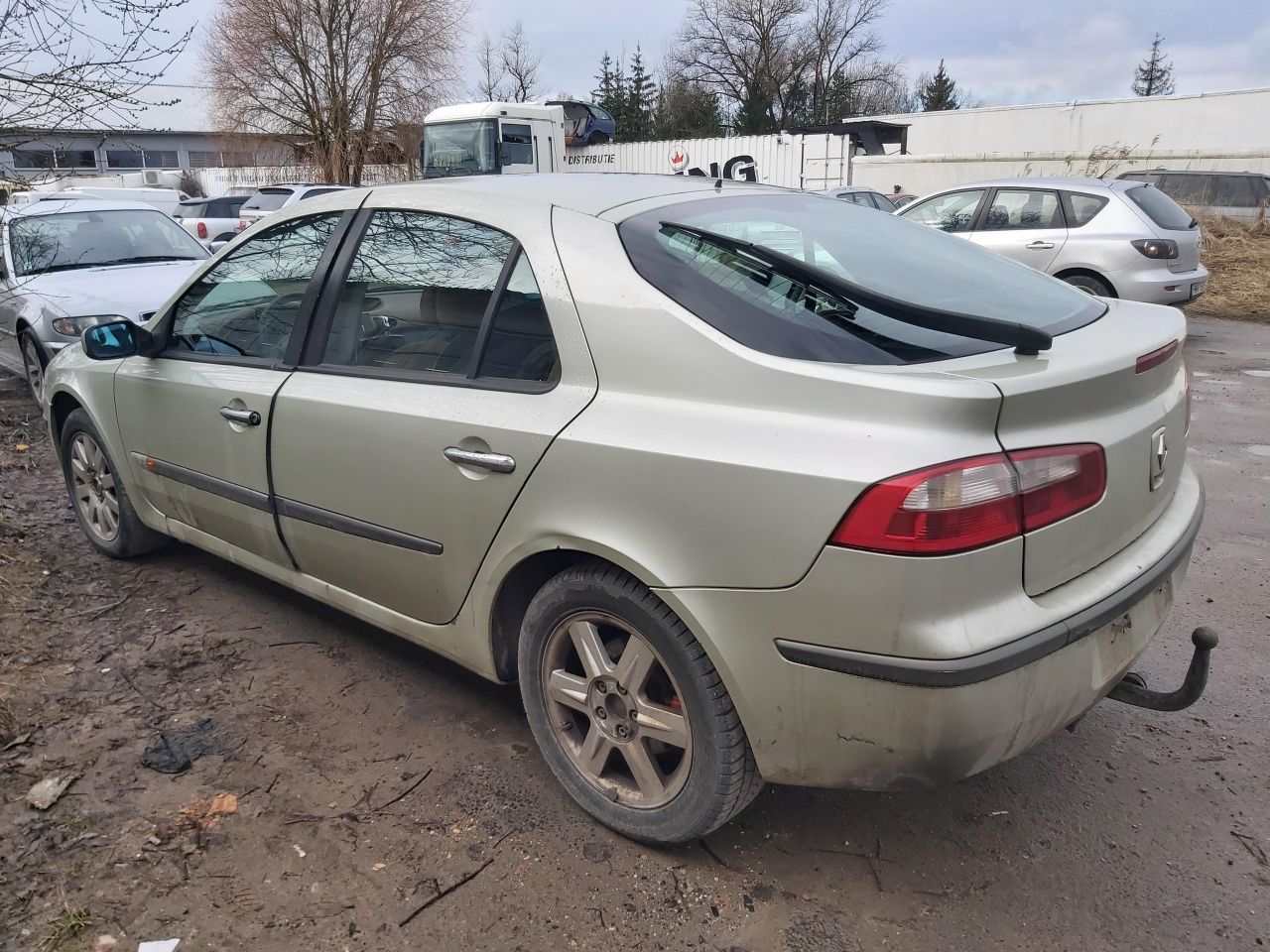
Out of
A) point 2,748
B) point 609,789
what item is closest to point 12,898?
point 2,748

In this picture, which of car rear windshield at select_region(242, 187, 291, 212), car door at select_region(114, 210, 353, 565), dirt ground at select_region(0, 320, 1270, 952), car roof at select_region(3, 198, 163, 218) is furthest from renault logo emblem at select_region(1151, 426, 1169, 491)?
car rear windshield at select_region(242, 187, 291, 212)

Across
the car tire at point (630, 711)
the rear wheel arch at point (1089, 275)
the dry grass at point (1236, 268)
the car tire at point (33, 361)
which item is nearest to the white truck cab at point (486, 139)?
the rear wheel arch at point (1089, 275)

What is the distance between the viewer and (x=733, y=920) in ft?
7.36

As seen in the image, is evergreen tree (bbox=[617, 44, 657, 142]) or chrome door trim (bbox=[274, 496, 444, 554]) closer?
chrome door trim (bbox=[274, 496, 444, 554])

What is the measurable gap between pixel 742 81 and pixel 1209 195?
38.9 metres

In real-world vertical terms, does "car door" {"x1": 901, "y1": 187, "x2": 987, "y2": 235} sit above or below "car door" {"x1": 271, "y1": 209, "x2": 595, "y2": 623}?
above

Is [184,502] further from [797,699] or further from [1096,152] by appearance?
[1096,152]

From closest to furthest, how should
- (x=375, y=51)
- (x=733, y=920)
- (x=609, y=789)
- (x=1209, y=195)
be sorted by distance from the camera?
(x=733, y=920) → (x=609, y=789) → (x=1209, y=195) → (x=375, y=51)

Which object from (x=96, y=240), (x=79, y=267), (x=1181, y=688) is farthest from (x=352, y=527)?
(x=96, y=240)

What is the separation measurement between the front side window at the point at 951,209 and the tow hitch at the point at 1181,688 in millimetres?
9174

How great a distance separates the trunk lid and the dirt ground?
2.74ft

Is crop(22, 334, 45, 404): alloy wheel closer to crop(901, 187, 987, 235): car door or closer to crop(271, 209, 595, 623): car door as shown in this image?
crop(271, 209, 595, 623): car door

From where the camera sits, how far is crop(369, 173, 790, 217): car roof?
268 centimetres

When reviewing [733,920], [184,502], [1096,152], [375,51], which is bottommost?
[733,920]
